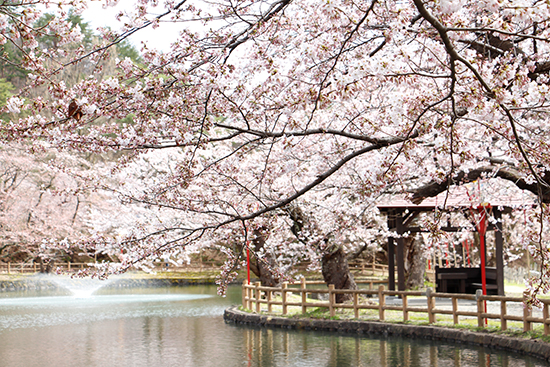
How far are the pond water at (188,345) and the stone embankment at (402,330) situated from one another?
0.19 metres

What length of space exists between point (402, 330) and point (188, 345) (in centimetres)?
401

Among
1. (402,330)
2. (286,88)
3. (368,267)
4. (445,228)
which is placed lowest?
(402,330)

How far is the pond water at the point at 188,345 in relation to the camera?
28.0 ft

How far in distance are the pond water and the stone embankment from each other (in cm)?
19

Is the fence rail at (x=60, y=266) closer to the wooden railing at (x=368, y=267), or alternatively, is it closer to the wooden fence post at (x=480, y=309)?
the wooden railing at (x=368, y=267)

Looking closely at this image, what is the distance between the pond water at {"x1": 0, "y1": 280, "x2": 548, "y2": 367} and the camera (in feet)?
28.0

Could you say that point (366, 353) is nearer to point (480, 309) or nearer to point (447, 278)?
point (480, 309)

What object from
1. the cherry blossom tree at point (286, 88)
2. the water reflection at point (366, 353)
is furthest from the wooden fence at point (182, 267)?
the cherry blossom tree at point (286, 88)

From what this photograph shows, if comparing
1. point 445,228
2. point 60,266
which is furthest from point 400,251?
point 60,266

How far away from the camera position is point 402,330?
1055 cm

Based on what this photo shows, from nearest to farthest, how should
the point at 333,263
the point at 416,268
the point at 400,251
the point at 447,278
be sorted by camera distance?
the point at 333,263 → the point at 400,251 → the point at 447,278 → the point at 416,268

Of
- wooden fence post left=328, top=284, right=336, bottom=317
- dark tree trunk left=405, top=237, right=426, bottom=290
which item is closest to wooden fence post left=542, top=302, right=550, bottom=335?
wooden fence post left=328, top=284, right=336, bottom=317

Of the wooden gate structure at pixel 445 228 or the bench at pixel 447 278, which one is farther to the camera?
the bench at pixel 447 278

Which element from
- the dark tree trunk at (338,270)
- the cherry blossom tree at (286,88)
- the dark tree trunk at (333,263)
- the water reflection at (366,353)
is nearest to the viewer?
the cherry blossom tree at (286,88)
